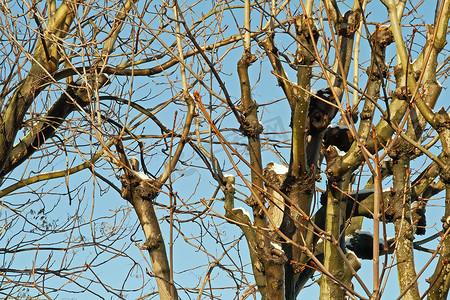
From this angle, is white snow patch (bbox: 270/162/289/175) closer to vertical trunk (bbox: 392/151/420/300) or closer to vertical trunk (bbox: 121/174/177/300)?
vertical trunk (bbox: 392/151/420/300)

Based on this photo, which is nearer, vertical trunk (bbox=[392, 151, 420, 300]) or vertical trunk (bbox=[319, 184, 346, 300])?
vertical trunk (bbox=[392, 151, 420, 300])

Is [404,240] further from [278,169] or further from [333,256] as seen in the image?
[278,169]

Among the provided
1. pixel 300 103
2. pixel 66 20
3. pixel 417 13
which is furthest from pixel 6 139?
pixel 417 13

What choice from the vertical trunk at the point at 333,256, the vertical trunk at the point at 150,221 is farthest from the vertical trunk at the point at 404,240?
the vertical trunk at the point at 150,221

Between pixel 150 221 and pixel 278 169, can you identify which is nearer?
pixel 150 221

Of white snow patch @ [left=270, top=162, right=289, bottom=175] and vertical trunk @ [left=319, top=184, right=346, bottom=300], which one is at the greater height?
white snow patch @ [left=270, top=162, right=289, bottom=175]

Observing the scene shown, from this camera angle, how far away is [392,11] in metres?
3.82

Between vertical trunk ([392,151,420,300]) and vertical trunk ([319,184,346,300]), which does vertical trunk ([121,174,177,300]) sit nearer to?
vertical trunk ([319,184,346,300])

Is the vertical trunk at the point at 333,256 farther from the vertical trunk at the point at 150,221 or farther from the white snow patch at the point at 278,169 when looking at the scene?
the vertical trunk at the point at 150,221

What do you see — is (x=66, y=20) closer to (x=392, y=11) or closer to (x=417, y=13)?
(x=392, y=11)

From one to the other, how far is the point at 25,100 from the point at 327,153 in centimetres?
328

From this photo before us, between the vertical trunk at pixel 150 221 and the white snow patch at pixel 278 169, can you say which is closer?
the vertical trunk at pixel 150 221

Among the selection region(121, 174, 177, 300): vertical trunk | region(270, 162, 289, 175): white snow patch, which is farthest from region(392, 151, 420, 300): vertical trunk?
region(121, 174, 177, 300): vertical trunk

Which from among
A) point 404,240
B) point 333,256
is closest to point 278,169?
point 333,256
